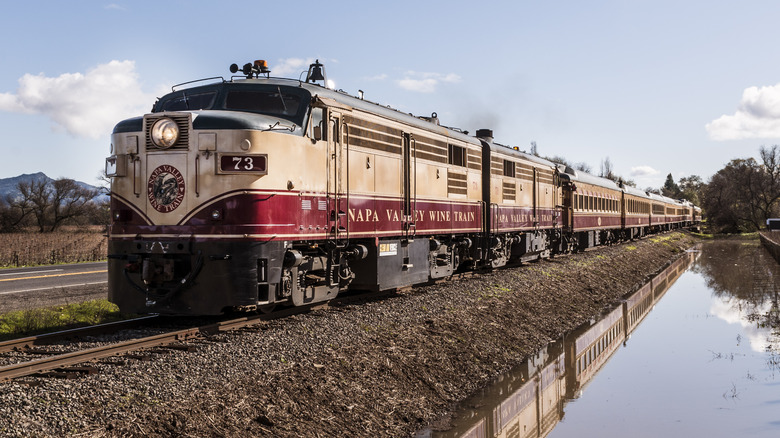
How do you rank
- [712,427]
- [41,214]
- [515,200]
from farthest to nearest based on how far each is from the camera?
[41,214]
[515,200]
[712,427]

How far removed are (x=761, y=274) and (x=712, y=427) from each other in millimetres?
25560

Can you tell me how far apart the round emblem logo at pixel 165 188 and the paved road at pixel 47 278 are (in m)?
7.87

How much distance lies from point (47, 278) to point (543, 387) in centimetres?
1550

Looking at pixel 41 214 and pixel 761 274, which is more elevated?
pixel 41 214

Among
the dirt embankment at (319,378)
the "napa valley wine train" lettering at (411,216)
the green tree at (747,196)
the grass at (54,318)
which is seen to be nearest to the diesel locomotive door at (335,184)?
the "napa valley wine train" lettering at (411,216)

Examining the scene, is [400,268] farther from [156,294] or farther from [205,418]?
[205,418]

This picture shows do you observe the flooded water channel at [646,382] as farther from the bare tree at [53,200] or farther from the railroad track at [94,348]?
the bare tree at [53,200]

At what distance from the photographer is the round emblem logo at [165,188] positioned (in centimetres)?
971

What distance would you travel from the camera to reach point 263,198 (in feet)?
31.6

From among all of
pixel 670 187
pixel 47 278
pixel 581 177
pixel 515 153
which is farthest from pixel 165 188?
pixel 670 187

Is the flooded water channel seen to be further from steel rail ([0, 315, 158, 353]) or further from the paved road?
the paved road

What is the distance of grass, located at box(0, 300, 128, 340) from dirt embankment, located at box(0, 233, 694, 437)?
3686 mm

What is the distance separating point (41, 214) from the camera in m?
53.2

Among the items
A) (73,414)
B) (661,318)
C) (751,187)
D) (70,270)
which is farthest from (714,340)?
(751,187)
